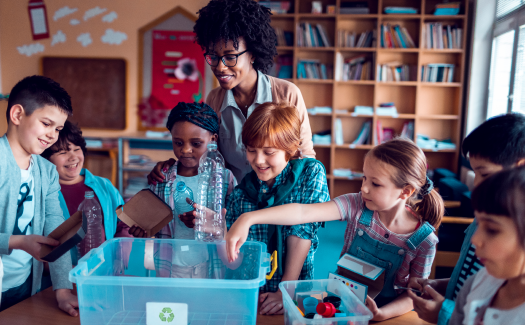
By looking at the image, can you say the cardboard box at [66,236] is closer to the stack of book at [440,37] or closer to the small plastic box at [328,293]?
the small plastic box at [328,293]

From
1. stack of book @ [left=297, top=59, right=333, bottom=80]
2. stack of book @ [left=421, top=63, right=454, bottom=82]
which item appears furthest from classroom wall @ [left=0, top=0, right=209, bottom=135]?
stack of book @ [left=421, top=63, right=454, bottom=82]

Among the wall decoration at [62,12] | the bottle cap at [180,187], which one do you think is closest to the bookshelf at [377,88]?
the wall decoration at [62,12]

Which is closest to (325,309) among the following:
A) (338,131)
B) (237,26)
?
(237,26)

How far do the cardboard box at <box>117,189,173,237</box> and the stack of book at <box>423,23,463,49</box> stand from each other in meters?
4.32

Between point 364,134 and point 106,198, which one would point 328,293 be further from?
point 364,134

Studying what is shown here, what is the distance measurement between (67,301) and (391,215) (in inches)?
38.7

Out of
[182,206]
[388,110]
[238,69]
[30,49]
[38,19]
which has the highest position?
[38,19]

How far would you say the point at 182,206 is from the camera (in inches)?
57.8

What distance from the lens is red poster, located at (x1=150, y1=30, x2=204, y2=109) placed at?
4926 millimetres

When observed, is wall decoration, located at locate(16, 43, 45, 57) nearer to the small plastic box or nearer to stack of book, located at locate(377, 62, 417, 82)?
stack of book, located at locate(377, 62, 417, 82)

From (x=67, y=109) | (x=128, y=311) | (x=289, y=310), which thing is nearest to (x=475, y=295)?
(x=289, y=310)

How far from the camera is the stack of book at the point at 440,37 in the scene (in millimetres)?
4605

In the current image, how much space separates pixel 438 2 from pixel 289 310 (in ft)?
15.9

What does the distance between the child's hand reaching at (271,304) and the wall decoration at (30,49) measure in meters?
5.13
